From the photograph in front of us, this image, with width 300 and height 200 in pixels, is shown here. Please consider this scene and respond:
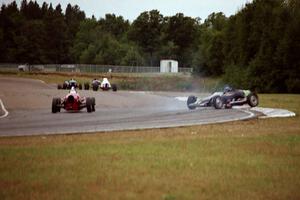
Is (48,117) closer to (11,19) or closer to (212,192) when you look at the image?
(212,192)

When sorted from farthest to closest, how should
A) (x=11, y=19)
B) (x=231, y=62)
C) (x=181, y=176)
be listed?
(x=11, y=19) → (x=231, y=62) → (x=181, y=176)

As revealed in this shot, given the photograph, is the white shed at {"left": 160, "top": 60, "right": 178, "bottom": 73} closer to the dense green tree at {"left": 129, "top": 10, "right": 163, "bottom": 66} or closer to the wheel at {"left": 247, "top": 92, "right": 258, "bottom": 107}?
the dense green tree at {"left": 129, "top": 10, "right": 163, "bottom": 66}

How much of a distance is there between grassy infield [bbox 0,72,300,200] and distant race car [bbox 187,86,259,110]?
1297 centimetres

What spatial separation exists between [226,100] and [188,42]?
130 meters

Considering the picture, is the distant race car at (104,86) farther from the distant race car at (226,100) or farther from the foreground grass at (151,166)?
the foreground grass at (151,166)

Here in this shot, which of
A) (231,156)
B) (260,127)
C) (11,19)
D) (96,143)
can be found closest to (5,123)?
(96,143)

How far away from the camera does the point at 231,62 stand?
86688mm

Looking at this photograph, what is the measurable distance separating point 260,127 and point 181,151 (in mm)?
7695

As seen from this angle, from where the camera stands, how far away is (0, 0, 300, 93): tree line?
75.8 meters

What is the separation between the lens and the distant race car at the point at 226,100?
30578 millimetres

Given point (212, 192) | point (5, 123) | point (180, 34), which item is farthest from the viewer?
point (180, 34)

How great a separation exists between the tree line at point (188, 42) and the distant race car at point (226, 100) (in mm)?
43302

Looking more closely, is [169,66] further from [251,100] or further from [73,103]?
[73,103]

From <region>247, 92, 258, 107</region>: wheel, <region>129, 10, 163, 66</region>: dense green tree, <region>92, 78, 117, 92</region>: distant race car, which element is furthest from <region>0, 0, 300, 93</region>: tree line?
<region>247, 92, 258, 107</region>: wheel
